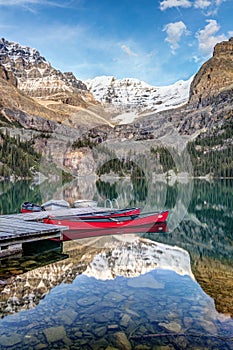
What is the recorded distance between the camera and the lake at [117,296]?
359 inches

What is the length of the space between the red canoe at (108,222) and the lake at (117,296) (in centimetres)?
266

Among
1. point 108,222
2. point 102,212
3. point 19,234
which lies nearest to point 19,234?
point 19,234

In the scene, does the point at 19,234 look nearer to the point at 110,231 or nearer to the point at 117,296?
the point at 117,296

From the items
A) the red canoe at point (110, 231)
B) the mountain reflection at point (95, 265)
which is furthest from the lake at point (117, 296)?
the red canoe at point (110, 231)

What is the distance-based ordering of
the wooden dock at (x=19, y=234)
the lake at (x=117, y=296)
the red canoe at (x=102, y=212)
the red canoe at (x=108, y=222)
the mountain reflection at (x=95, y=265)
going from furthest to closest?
the red canoe at (x=102, y=212) → the red canoe at (x=108, y=222) → the wooden dock at (x=19, y=234) → the mountain reflection at (x=95, y=265) → the lake at (x=117, y=296)

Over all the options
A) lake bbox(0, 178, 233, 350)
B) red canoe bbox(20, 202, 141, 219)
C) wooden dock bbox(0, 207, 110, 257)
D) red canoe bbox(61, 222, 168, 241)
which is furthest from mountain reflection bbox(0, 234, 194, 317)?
red canoe bbox(20, 202, 141, 219)

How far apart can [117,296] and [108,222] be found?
13345mm

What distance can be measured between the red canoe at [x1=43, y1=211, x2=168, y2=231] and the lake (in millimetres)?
2663

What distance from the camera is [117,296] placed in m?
12.3

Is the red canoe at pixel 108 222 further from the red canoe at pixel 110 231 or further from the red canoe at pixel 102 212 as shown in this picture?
the red canoe at pixel 102 212

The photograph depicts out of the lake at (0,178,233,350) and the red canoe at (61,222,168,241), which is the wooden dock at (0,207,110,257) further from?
the red canoe at (61,222,168,241)

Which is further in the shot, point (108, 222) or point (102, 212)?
point (102, 212)

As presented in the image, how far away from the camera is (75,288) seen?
13062 mm

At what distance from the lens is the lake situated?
9.12 metres
